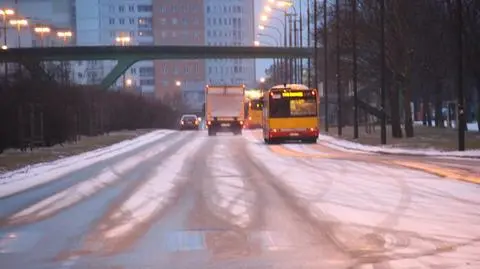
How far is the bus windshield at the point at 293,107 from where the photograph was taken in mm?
44469

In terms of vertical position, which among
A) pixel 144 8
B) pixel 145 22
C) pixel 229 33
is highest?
pixel 144 8

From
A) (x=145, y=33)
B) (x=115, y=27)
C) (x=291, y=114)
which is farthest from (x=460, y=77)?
(x=145, y=33)

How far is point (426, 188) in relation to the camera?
17.8m

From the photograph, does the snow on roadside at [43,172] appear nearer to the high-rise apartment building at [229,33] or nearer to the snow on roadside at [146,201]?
the snow on roadside at [146,201]

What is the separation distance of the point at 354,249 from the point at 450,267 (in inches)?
60.7

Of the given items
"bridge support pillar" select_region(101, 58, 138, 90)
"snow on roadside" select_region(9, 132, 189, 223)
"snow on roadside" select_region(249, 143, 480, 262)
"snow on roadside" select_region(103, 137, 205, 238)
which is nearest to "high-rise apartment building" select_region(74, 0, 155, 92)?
"bridge support pillar" select_region(101, 58, 138, 90)

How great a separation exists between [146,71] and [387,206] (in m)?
145

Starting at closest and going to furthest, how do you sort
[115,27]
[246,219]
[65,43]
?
[246,219]
[65,43]
[115,27]

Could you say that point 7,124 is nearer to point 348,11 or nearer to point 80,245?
point 348,11

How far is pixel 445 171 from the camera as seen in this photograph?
22.7 metres

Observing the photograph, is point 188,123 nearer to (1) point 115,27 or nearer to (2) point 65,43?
(2) point 65,43

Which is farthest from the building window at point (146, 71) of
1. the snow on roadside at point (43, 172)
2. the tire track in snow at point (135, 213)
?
the tire track in snow at point (135, 213)

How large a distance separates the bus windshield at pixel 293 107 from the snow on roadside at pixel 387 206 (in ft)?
66.3

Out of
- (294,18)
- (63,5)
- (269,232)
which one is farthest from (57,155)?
(63,5)
